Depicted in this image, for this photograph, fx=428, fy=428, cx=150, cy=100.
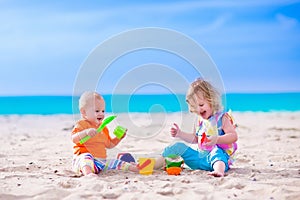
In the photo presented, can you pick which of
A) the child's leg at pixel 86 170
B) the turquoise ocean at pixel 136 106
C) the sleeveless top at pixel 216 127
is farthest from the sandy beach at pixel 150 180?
the turquoise ocean at pixel 136 106

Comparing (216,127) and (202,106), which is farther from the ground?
(202,106)

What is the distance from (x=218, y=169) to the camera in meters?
4.20

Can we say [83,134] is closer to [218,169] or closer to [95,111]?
[95,111]

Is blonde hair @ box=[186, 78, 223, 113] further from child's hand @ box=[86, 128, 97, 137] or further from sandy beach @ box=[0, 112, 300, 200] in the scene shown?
child's hand @ box=[86, 128, 97, 137]

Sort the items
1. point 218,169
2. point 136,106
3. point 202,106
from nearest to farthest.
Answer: point 218,169 < point 202,106 < point 136,106

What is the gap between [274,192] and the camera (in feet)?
11.4

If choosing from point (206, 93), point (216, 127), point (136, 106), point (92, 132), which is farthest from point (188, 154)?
point (136, 106)

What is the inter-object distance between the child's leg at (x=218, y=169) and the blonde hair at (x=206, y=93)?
0.58 m

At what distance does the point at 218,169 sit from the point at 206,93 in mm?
806

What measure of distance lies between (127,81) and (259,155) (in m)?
2.10

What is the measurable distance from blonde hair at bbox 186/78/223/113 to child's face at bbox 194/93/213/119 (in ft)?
0.08

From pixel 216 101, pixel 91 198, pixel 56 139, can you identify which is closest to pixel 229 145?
pixel 216 101

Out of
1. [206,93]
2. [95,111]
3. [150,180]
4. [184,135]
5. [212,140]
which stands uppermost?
[206,93]

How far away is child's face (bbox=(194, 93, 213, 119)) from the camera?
178 inches
